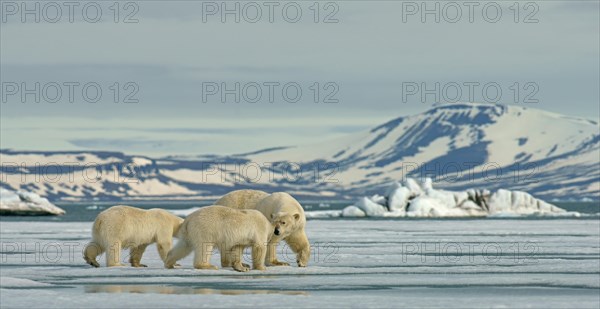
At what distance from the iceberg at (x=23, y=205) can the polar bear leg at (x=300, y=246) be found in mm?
80320

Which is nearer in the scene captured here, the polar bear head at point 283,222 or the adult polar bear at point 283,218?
the polar bear head at point 283,222

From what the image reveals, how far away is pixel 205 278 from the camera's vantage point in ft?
64.3

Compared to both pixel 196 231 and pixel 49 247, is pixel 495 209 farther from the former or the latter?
pixel 196 231

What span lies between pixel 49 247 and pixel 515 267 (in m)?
14.0

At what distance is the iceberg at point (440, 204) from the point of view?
91.1 meters

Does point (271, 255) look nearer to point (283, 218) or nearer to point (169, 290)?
point (283, 218)

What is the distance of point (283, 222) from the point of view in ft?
70.7

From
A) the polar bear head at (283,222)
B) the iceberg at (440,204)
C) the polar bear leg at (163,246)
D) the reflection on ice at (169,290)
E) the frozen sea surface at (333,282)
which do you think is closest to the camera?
the frozen sea surface at (333,282)

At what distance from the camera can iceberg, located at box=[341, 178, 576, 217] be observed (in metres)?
91.1

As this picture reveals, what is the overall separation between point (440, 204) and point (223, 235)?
7239cm

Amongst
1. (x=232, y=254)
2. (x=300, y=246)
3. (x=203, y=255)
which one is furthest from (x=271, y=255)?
(x=203, y=255)

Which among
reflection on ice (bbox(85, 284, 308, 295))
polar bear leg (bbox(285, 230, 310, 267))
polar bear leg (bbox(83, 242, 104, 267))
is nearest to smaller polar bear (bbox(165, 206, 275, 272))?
polar bear leg (bbox(285, 230, 310, 267))

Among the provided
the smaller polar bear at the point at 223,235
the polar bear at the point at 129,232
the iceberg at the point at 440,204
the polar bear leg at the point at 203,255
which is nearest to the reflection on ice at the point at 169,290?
the smaller polar bear at the point at 223,235

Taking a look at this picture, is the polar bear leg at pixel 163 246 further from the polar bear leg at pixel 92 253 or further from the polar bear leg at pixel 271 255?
the polar bear leg at pixel 271 255
